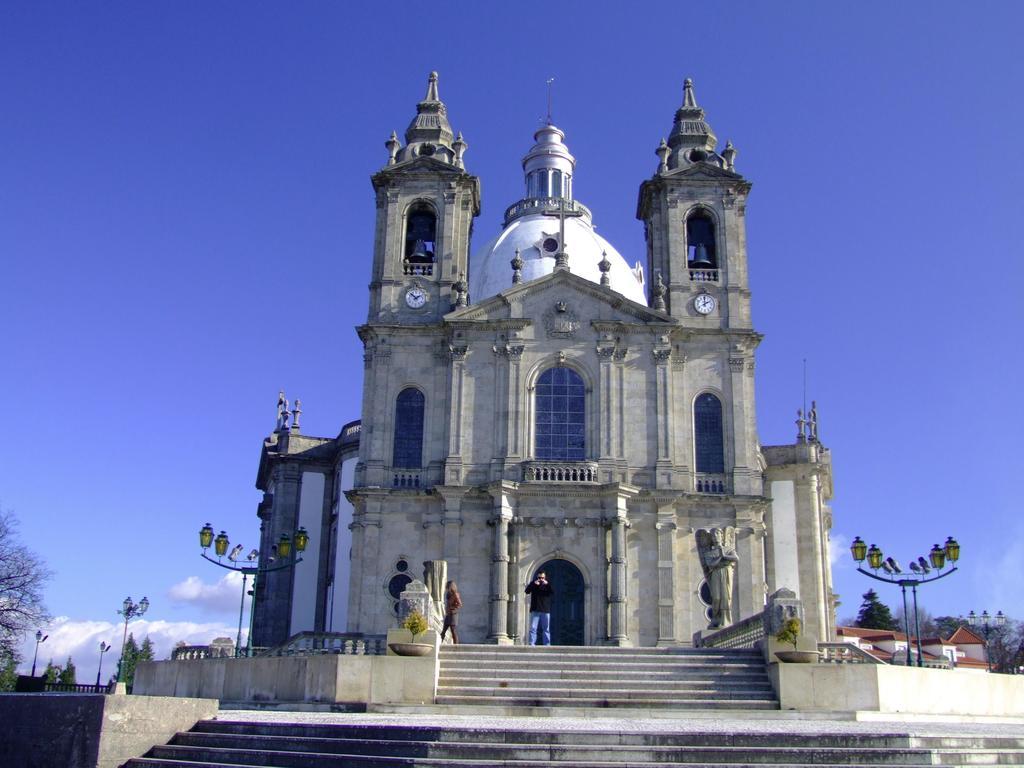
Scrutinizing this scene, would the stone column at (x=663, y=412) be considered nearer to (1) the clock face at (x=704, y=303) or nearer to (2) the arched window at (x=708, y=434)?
(2) the arched window at (x=708, y=434)

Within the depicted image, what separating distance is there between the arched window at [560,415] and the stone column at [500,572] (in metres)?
2.29

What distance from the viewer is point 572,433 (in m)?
34.3

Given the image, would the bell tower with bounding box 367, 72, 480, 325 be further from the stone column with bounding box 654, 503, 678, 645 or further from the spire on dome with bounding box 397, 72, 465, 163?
the stone column with bounding box 654, 503, 678, 645

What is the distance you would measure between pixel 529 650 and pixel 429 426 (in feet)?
43.4

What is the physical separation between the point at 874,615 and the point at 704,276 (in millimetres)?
52084

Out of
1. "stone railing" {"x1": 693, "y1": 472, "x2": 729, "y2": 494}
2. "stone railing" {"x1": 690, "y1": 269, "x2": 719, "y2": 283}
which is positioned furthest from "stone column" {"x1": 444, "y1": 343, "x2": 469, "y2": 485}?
"stone railing" {"x1": 690, "y1": 269, "x2": 719, "y2": 283}

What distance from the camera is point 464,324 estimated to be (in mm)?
34906

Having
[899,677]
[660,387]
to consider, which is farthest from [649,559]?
[899,677]

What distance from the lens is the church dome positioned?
4488cm

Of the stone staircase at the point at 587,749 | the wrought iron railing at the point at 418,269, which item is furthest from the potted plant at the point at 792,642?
the wrought iron railing at the point at 418,269

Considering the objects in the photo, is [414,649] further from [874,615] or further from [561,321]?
[874,615]

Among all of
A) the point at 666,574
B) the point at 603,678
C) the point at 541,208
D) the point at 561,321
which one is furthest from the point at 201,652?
the point at 541,208

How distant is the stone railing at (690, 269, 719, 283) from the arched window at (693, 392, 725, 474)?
391 cm

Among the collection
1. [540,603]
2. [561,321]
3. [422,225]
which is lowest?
[540,603]
